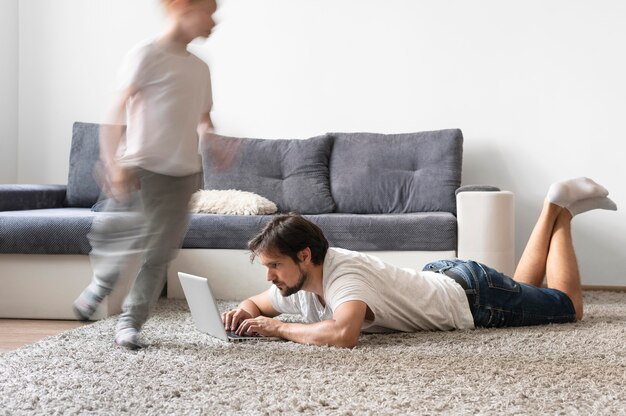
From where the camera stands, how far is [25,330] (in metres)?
3.26

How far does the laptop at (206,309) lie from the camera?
259 centimetres

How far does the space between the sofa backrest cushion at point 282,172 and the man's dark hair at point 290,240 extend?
5.97 feet

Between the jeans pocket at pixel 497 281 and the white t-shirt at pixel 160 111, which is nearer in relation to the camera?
the white t-shirt at pixel 160 111

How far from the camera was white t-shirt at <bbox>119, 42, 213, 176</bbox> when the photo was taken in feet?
8.11

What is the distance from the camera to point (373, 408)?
1857 millimetres

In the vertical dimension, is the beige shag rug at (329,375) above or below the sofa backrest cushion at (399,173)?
below

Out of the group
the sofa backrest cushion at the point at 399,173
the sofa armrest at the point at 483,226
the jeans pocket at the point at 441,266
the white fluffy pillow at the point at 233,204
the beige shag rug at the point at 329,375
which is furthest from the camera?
the sofa backrest cushion at the point at 399,173

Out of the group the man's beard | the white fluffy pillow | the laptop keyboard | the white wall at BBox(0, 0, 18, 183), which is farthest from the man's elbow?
the white wall at BBox(0, 0, 18, 183)

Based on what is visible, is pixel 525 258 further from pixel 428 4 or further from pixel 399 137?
pixel 428 4

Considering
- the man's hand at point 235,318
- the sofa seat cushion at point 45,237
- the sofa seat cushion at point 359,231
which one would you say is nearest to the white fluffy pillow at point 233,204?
the sofa seat cushion at point 359,231

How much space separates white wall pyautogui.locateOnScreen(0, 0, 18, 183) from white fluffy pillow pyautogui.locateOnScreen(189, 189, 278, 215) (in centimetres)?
164

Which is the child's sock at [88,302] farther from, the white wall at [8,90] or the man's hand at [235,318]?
the white wall at [8,90]

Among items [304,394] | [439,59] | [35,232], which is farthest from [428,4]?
[304,394]

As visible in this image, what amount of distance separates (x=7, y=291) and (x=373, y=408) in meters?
2.28
